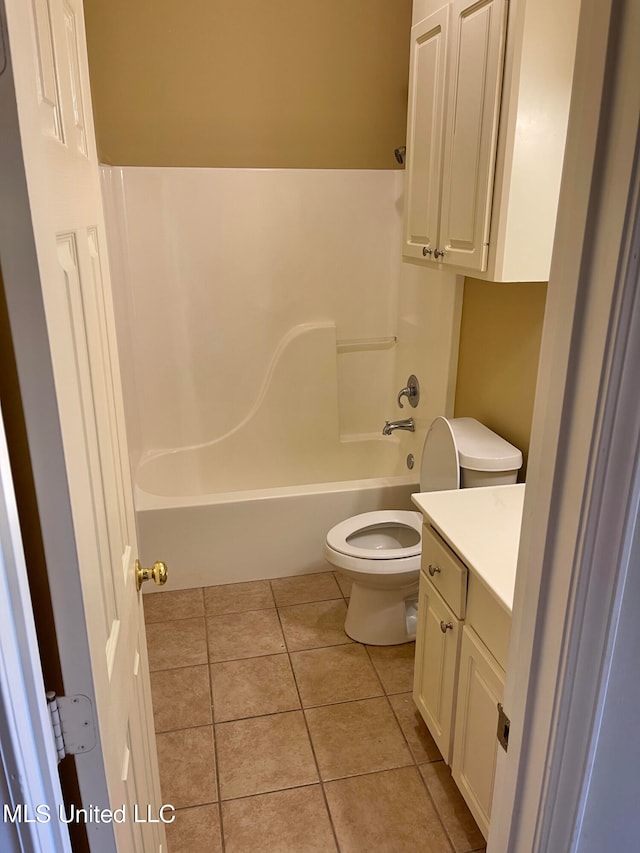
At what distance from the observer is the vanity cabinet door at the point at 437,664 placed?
1.70 metres

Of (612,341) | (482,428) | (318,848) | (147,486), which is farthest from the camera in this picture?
(147,486)

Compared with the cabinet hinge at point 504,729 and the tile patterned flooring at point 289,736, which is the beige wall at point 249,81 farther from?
the cabinet hinge at point 504,729

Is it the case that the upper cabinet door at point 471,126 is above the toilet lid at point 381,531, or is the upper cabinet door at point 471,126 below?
above

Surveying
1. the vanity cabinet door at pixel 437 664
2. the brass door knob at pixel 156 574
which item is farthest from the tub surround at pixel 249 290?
the brass door knob at pixel 156 574

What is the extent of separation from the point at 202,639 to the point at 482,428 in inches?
51.3

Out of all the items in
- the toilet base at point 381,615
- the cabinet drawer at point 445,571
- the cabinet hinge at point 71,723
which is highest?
the cabinet hinge at point 71,723

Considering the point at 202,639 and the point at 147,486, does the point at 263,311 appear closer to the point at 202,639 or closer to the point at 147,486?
the point at 147,486

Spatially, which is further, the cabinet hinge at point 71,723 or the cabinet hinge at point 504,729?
the cabinet hinge at point 504,729

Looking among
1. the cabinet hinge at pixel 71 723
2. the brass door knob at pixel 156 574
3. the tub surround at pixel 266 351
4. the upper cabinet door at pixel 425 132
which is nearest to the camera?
the cabinet hinge at pixel 71 723

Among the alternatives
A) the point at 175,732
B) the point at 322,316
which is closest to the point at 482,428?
the point at 322,316

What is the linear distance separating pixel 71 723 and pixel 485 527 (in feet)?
3.83

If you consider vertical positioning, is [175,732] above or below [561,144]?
below

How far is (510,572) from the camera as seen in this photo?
147 centimetres

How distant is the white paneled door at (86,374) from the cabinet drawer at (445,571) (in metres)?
0.78
